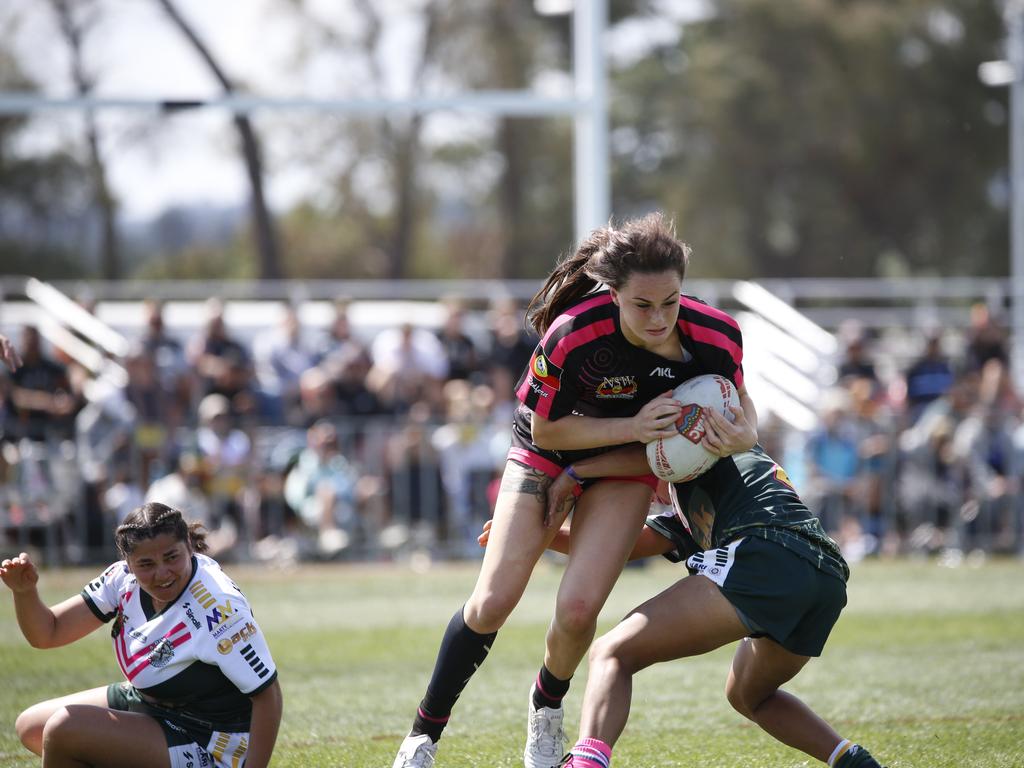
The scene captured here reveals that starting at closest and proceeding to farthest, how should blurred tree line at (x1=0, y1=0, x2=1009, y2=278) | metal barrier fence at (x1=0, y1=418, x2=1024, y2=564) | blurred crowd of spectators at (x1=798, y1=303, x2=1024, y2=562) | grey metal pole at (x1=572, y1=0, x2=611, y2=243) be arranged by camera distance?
metal barrier fence at (x1=0, y1=418, x2=1024, y2=564)
blurred crowd of spectators at (x1=798, y1=303, x2=1024, y2=562)
grey metal pole at (x1=572, y1=0, x2=611, y2=243)
blurred tree line at (x1=0, y1=0, x2=1009, y2=278)

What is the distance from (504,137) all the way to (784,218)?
9.37m

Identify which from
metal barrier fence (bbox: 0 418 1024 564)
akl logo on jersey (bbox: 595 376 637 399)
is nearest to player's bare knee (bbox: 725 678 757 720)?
akl logo on jersey (bbox: 595 376 637 399)

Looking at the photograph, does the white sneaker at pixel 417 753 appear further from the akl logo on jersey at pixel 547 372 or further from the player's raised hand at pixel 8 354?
the player's raised hand at pixel 8 354

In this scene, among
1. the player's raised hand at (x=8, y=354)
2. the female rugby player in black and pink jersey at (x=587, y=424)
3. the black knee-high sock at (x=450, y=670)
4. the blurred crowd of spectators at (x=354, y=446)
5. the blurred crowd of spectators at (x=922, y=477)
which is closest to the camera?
the female rugby player in black and pink jersey at (x=587, y=424)

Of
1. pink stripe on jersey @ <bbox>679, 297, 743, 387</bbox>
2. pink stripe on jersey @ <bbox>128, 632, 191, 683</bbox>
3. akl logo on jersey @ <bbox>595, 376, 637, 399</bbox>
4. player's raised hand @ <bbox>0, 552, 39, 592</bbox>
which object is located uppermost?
pink stripe on jersey @ <bbox>679, 297, 743, 387</bbox>

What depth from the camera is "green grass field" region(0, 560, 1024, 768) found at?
5.85 meters

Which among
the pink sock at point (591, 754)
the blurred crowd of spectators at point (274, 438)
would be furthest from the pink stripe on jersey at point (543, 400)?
the blurred crowd of spectators at point (274, 438)

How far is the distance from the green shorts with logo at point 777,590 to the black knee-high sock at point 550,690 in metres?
0.89

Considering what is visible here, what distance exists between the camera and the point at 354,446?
14320 millimetres

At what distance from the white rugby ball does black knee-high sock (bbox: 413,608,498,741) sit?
95cm

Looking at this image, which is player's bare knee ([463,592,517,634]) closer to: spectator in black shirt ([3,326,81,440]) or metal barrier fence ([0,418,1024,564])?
metal barrier fence ([0,418,1024,564])

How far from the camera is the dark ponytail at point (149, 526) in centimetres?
463

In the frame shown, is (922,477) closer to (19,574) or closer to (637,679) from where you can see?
(637,679)

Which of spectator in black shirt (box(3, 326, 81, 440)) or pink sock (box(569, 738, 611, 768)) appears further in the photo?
spectator in black shirt (box(3, 326, 81, 440))
